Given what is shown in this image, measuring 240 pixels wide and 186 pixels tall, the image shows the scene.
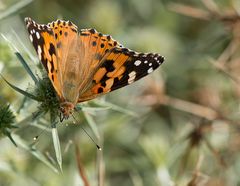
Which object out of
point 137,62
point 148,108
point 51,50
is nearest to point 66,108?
point 51,50

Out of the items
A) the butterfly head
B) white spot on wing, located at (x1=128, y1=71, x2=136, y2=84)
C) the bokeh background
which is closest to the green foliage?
the bokeh background

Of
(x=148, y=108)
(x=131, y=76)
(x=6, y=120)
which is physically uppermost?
(x=148, y=108)

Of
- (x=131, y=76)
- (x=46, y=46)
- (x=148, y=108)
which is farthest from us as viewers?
(x=148, y=108)

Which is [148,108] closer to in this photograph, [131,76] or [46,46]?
[131,76]

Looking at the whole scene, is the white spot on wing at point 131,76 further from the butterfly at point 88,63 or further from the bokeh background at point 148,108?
the bokeh background at point 148,108

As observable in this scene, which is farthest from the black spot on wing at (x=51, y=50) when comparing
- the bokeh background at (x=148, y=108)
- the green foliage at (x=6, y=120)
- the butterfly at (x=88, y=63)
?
the green foliage at (x=6, y=120)

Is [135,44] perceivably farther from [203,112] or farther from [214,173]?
[214,173]

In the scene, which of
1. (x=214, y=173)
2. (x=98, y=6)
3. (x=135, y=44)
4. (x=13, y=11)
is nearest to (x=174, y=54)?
(x=135, y=44)
